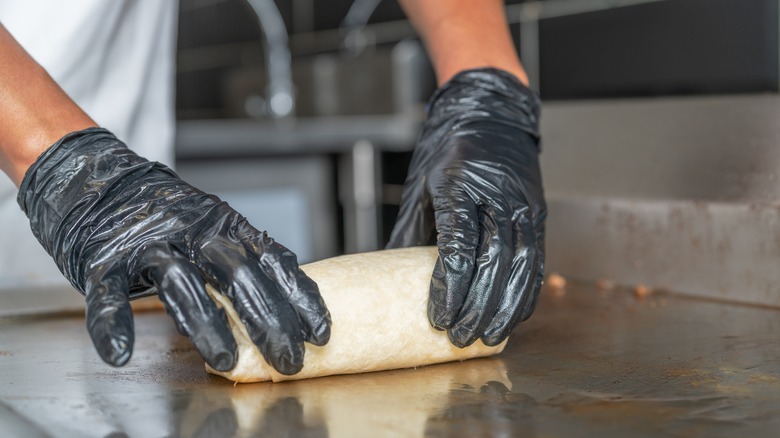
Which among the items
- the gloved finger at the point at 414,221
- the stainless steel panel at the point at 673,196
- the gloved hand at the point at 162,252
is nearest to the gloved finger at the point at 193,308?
the gloved hand at the point at 162,252

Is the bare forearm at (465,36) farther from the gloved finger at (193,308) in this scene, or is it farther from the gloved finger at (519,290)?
the gloved finger at (193,308)

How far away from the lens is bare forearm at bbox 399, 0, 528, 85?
1689 mm

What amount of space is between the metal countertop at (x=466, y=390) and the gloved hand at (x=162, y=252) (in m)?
0.09

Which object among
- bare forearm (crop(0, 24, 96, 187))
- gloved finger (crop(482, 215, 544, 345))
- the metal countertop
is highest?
bare forearm (crop(0, 24, 96, 187))

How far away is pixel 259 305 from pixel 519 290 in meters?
0.37

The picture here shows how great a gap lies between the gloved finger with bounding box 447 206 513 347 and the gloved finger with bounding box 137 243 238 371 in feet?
1.03

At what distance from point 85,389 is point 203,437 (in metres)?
0.27

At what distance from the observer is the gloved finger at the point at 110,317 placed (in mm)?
994

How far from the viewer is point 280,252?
1149 mm

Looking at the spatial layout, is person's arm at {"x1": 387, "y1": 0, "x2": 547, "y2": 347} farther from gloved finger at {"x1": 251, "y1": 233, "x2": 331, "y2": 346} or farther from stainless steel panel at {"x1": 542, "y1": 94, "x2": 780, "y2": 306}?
stainless steel panel at {"x1": 542, "y1": 94, "x2": 780, "y2": 306}

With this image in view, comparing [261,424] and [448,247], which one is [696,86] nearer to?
[448,247]

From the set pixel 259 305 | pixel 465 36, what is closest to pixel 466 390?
pixel 259 305

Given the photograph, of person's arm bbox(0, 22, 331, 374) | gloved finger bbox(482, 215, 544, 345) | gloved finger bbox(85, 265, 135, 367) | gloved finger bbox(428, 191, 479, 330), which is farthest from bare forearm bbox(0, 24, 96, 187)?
gloved finger bbox(482, 215, 544, 345)

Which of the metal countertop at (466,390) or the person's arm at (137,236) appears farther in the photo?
the person's arm at (137,236)
